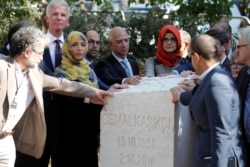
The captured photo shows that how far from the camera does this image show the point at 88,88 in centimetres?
536

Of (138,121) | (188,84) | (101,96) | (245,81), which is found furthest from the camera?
(101,96)

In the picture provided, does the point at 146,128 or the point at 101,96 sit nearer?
the point at 146,128

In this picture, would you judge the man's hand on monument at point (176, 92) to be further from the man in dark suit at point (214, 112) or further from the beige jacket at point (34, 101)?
the beige jacket at point (34, 101)

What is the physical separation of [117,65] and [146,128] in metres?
1.16

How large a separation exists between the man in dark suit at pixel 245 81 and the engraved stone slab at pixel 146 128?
0.63 metres

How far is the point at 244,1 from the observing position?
1022cm

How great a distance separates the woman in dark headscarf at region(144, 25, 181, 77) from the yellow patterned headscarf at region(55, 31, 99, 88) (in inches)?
24.6

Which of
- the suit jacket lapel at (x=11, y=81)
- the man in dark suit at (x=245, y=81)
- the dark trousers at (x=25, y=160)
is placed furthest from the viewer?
the dark trousers at (x=25, y=160)

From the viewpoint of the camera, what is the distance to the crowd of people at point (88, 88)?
4227 mm

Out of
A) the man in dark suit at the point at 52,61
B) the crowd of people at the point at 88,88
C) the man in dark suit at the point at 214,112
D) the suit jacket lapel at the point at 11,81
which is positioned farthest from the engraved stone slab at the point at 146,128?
the suit jacket lapel at the point at 11,81

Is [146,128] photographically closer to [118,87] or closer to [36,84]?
[118,87]

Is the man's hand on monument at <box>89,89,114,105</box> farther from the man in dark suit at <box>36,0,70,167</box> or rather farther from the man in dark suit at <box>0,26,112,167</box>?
the man in dark suit at <box>36,0,70,167</box>

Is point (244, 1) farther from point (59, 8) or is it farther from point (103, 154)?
point (103, 154)

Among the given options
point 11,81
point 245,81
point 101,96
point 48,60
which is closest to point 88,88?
point 101,96
